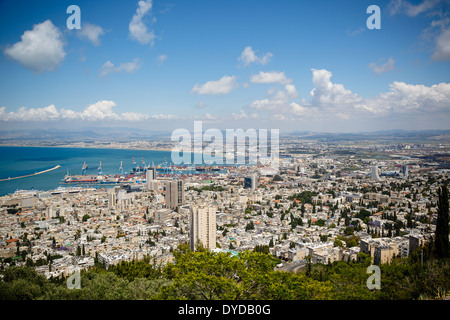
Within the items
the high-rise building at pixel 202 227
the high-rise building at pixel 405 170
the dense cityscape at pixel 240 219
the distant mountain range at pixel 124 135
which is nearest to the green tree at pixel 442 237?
the dense cityscape at pixel 240 219

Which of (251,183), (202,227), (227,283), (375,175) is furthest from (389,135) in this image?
(227,283)

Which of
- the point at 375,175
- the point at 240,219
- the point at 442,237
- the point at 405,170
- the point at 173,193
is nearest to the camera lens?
the point at 442,237

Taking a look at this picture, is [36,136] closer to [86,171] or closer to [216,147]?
[86,171]

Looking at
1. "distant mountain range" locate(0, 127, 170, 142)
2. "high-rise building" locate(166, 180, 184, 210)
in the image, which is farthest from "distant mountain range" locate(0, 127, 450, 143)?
"high-rise building" locate(166, 180, 184, 210)

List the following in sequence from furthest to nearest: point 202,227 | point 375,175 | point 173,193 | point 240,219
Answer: point 375,175, point 173,193, point 240,219, point 202,227

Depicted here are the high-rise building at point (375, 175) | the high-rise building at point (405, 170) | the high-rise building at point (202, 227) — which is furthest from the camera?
the high-rise building at point (375, 175)

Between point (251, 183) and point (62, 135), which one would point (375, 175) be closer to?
point (251, 183)

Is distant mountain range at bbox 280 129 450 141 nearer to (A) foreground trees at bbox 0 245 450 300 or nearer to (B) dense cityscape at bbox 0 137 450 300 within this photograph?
(B) dense cityscape at bbox 0 137 450 300

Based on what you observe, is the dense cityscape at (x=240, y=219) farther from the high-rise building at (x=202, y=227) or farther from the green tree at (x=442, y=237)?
the green tree at (x=442, y=237)

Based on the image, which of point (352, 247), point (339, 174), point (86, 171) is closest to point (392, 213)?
point (352, 247)
